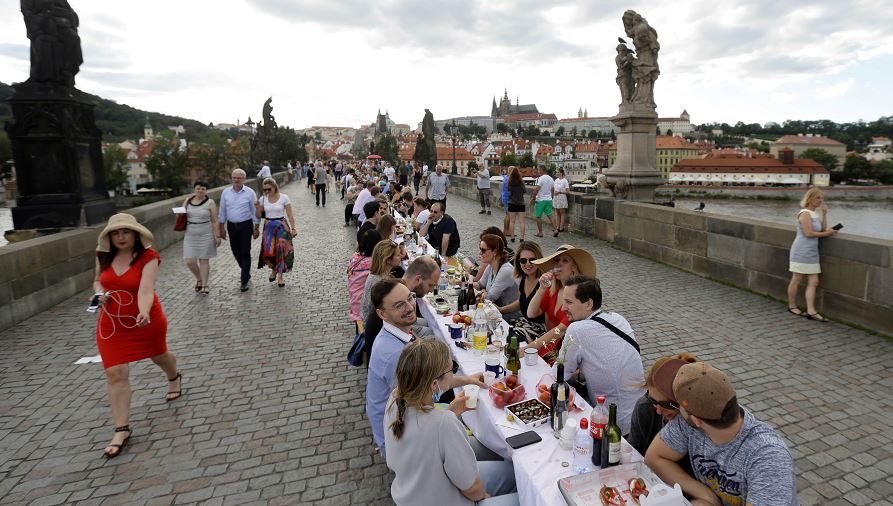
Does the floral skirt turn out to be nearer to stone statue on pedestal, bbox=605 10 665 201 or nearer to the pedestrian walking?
the pedestrian walking

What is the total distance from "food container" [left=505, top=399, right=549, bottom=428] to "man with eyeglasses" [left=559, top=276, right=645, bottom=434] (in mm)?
331

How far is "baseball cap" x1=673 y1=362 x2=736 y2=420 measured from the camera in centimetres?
189

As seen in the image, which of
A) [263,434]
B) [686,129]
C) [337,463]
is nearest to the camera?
[337,463]

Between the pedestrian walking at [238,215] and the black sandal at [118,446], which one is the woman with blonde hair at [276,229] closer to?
the pedestrian walking at [238,215]

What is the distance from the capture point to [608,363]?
2.87 metres

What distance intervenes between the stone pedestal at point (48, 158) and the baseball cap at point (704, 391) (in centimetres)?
943

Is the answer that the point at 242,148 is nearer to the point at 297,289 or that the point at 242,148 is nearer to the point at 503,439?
the point at 297,289

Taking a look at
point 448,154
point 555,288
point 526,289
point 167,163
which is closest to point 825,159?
point 526,289

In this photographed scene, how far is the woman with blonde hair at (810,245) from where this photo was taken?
5848 millimetres

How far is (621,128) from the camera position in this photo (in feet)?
36.2

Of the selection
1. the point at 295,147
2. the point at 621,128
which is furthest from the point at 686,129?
the point at 621,128

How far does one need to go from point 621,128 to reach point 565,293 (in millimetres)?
8951

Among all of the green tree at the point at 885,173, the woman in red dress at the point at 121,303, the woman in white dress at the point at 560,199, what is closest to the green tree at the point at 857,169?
the green tree at the point at 885,173

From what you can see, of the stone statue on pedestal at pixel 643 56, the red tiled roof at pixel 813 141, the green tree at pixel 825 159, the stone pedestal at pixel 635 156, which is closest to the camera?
the stone statue on pedestal at pixel 643 56
